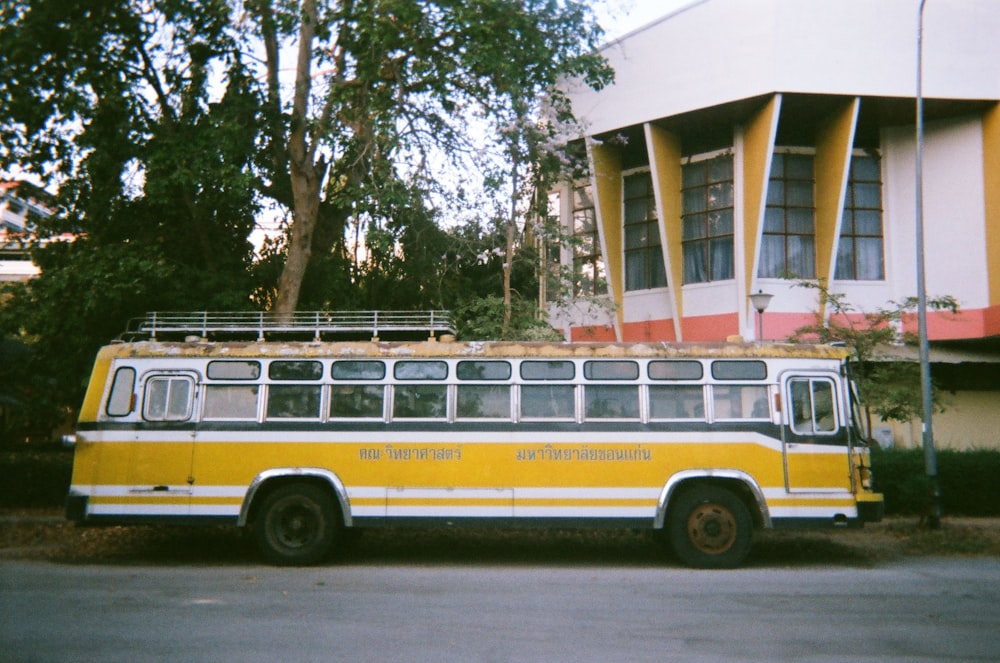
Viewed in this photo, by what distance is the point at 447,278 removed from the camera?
66.0 ft

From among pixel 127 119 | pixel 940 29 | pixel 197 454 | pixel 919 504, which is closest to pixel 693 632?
pixel 197 454

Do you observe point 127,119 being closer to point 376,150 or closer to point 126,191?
point 126,191

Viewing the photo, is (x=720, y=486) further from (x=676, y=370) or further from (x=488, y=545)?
(x=488, y=545)

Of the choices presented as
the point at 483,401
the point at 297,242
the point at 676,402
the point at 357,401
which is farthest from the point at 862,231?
the point at 357,401

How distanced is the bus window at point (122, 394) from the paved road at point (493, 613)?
6.41 feet

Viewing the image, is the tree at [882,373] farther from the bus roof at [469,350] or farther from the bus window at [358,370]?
the bus window at [358,370]

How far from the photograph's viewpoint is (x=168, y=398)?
1052 cm

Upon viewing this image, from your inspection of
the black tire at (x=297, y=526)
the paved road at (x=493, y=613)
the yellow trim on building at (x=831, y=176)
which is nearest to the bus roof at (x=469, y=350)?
the black tire at (x=297, y=526)

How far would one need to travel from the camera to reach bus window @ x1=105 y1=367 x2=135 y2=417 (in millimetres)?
10453

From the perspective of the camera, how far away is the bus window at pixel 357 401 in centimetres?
1048

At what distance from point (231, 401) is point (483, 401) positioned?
319 cm

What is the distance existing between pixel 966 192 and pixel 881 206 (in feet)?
6.39

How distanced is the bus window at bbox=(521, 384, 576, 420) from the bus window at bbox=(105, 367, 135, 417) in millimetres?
4938

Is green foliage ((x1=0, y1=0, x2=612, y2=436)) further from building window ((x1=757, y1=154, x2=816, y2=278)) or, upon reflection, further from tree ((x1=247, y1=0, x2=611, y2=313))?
building window ((x1=757, y1=154, x2=816, y2=278))
